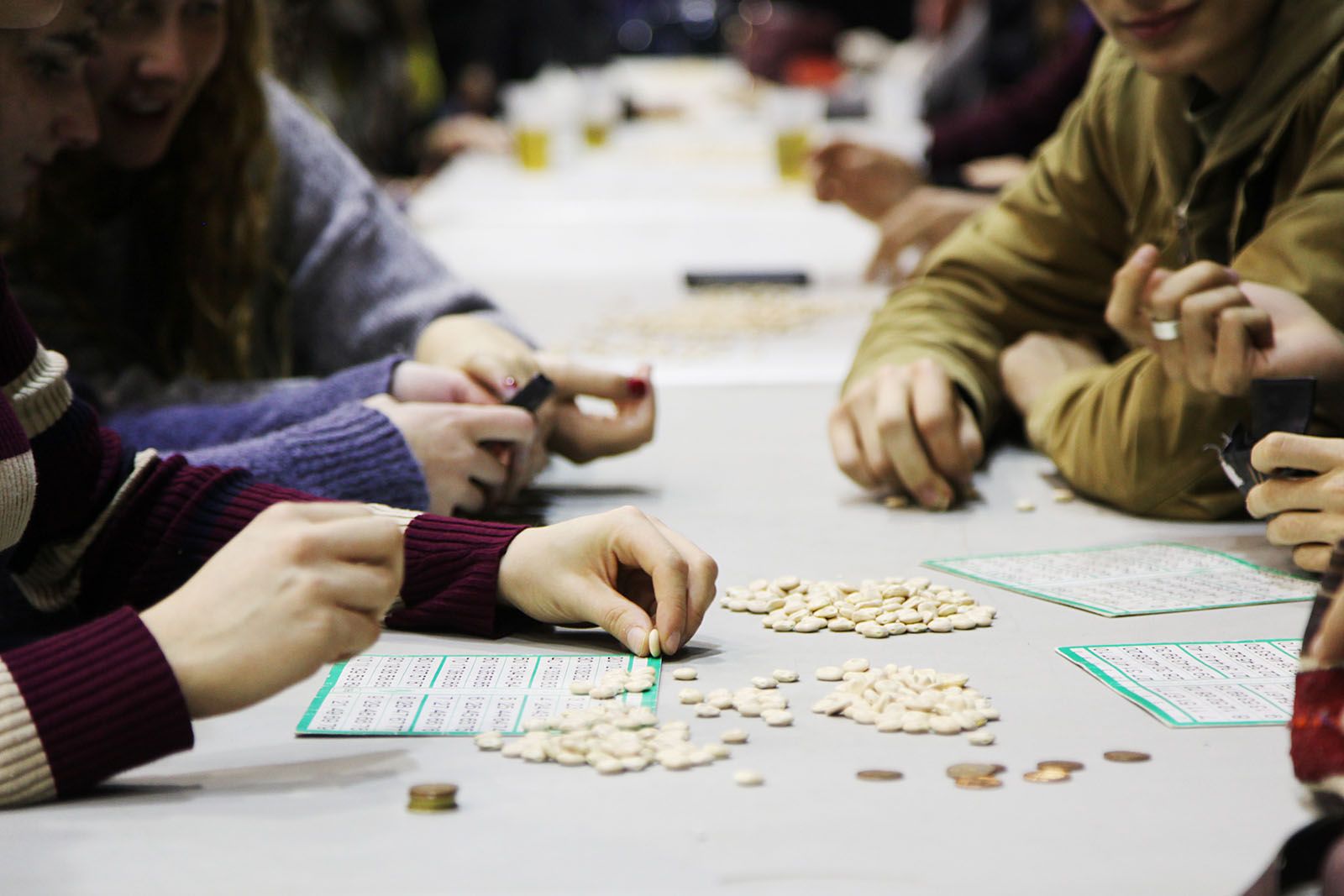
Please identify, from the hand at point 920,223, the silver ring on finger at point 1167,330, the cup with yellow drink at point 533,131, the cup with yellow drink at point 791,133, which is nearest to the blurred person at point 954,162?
the hand at point 920,223

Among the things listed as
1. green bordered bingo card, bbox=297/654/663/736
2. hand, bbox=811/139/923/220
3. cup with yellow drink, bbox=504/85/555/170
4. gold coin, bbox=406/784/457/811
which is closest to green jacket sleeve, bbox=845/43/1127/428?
green bordered bingo card, bbox=297/654/663/736

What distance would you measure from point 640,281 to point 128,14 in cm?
144

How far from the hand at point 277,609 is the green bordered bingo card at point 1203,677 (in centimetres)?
47

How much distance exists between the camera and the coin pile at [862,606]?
111cm

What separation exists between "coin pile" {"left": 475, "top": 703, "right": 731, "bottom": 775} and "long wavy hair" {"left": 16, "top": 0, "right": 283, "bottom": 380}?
1077 mm

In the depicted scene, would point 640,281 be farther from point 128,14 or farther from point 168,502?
point 168,502

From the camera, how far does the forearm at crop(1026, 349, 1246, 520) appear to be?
1359 millimetres

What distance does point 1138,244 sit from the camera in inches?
66.1

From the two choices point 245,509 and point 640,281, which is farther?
point 640,281

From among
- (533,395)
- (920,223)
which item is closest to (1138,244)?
(533,395)

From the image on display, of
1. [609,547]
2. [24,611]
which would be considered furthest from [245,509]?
[609,547]

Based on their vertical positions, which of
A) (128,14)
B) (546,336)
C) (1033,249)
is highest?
(128,14)

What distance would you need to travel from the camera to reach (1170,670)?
1003mm

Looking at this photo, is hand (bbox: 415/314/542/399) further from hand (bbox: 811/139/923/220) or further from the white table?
hand (bbox: 811/139/923/220)
